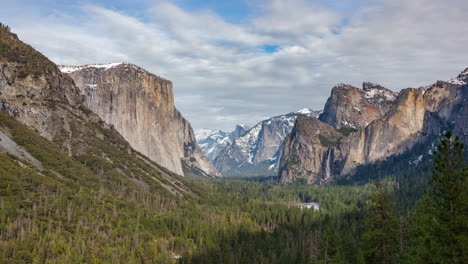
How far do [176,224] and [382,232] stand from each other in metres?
104

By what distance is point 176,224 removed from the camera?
141 metres

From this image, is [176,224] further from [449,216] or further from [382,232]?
[449,216]

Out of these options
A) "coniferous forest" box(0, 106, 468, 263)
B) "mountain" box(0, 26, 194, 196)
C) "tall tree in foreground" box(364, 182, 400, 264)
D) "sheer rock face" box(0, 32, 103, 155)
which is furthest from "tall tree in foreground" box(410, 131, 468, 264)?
"sheer rock face" box(0, 32, 103, 155)

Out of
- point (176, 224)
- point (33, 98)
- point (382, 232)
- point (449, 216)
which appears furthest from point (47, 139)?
point (449, 216)

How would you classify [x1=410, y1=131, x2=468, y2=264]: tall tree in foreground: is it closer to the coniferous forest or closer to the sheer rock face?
the coniferous forest

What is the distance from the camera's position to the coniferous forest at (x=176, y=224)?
33375 mm

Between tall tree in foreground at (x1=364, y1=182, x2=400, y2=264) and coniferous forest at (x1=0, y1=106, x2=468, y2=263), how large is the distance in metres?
0.12

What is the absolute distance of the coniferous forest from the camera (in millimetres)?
33375

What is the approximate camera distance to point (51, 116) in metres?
186

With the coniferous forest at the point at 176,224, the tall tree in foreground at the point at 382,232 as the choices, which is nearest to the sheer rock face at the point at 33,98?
the coniferous forest at the point at 176,224

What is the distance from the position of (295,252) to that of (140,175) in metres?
104

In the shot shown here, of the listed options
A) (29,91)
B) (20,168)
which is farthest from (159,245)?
(29,91)

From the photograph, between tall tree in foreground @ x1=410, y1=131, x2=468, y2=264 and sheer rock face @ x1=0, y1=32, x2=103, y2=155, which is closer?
tall tree in foreground @ x1=410, y1=131, x2=468, y2=264

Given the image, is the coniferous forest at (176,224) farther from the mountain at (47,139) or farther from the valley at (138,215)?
the mountain at (47,139)
